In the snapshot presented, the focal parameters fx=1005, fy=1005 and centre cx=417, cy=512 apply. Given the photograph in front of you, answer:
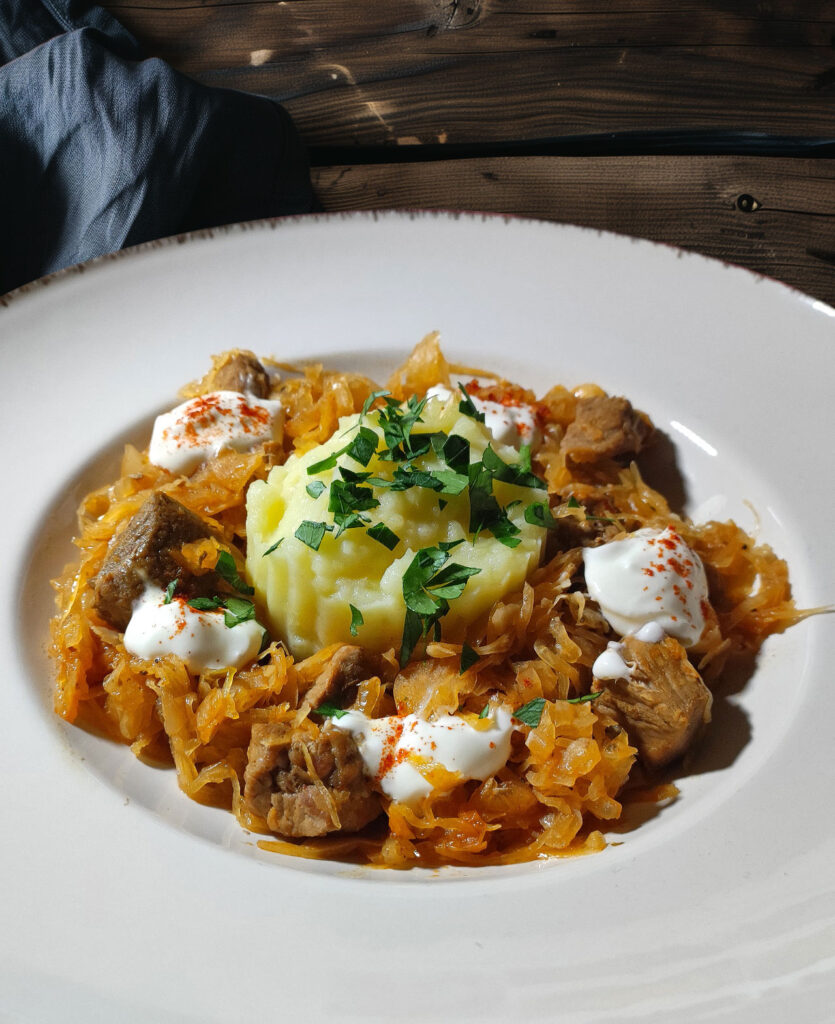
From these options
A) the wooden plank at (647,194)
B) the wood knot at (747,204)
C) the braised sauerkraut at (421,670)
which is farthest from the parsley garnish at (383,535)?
the wood knot at (747,204)

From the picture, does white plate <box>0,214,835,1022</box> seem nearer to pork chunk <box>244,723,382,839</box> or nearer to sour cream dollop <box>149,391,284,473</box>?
pork chunk <box>244,723,382,839</box>

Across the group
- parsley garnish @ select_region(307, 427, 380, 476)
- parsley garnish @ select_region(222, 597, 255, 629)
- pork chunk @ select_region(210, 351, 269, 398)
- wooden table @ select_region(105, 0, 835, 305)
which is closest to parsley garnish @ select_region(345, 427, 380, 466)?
parsley garnish @ select_region(307, 427, 380, 476)

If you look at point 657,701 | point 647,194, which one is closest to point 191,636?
point 657,701

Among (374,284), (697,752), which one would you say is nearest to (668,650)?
(697,752)

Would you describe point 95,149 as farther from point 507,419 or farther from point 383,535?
point 383,535

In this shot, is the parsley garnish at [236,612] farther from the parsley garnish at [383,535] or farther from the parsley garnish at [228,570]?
the parsley garnish at [383,535]
